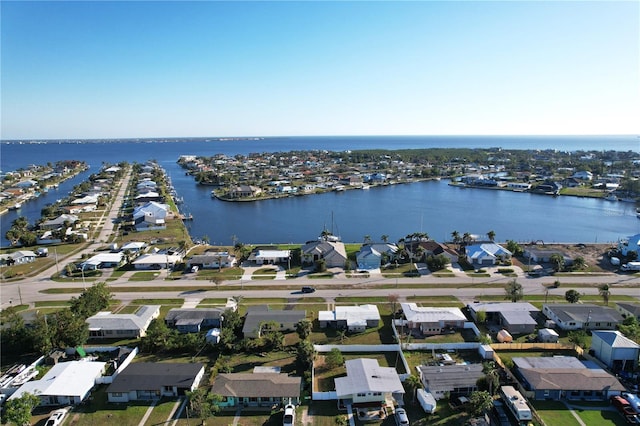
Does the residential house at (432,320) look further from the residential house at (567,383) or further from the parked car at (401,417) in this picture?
the parked car at (401,417)

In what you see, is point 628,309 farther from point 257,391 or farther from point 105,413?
point 105,413

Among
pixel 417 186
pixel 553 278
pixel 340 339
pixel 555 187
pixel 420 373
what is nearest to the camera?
pixel 420 373

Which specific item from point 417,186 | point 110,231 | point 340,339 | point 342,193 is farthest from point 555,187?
point 110,231

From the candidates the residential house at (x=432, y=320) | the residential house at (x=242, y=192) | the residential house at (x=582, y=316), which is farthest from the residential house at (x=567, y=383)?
the residential house at (x=242, y=192)

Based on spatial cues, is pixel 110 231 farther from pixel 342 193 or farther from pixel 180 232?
pixel 342 193

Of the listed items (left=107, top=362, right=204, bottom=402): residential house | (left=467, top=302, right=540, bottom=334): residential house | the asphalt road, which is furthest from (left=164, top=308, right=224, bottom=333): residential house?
(left=467, top=302, right=540, bottom=334): residential house

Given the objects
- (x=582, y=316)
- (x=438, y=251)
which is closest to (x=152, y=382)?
(x=582, y=316)
